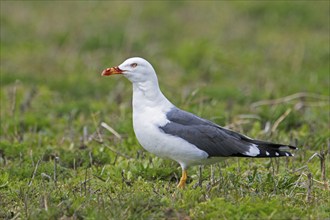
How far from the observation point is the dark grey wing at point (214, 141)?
6.51 m

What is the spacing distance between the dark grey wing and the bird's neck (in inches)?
7.4

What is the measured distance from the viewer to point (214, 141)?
258 inches

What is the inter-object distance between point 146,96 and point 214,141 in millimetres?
726

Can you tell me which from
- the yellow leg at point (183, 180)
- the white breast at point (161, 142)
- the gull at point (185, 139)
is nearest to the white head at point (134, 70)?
the gull at point (185, 139)

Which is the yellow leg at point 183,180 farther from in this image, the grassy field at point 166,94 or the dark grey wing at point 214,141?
the dark grey wing at point 214,141

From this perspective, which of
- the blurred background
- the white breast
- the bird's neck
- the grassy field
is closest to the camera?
the grassy field

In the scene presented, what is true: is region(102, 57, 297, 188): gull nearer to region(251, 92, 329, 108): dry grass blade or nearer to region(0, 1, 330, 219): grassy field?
region(0, 1, 330, 219): grassy field

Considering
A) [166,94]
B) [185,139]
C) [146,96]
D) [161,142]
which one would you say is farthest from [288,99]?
[161,142]

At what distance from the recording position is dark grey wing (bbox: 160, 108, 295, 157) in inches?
256

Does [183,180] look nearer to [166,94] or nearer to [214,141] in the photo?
[214,141]

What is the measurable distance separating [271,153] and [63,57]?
6384 mm

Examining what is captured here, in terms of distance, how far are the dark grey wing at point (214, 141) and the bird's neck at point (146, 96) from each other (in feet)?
0.62

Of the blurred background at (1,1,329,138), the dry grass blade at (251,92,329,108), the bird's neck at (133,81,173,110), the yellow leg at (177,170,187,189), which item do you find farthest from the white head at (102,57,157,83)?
the dry grass blade at (251,92,329,108)

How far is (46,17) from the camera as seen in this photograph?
1478 centimetres
